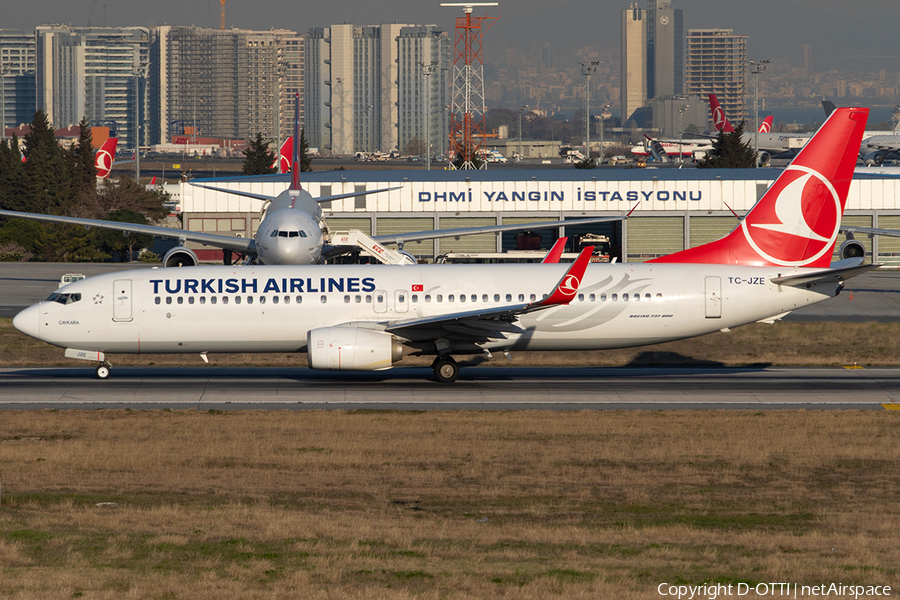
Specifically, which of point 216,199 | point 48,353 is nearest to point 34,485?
point 48,353

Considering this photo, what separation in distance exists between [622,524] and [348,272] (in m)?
18.9

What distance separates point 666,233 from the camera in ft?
253

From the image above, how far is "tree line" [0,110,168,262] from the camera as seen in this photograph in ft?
266

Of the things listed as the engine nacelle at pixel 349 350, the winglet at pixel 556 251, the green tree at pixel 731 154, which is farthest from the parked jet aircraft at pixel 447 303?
the green tree at pixel 731 154

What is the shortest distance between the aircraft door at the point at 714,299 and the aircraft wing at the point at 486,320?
4.55 m

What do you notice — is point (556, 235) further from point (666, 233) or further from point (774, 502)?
point (774, 502)

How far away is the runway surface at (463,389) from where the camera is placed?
30.9 meters

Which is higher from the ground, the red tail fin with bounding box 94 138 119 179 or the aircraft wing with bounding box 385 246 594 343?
the red tail fin with bounding box 94 138 119 179

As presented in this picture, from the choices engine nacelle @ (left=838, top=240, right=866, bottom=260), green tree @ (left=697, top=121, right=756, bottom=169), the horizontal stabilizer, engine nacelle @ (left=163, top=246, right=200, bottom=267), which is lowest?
the horizontal stabilizer

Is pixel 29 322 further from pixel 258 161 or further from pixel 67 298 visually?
pixel 258 161

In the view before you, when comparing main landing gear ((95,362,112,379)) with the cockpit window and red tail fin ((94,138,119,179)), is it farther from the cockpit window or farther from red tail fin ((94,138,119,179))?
red tail fin ((94,138,119,179))

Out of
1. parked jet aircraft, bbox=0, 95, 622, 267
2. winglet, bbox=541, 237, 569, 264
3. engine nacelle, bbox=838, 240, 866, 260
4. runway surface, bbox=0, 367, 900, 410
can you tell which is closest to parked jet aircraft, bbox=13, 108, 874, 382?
runway surface, bbox=0, 367, 900, 410

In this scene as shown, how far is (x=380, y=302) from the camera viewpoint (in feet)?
110

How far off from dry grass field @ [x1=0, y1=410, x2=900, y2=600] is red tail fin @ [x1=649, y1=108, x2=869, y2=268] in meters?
7.32
